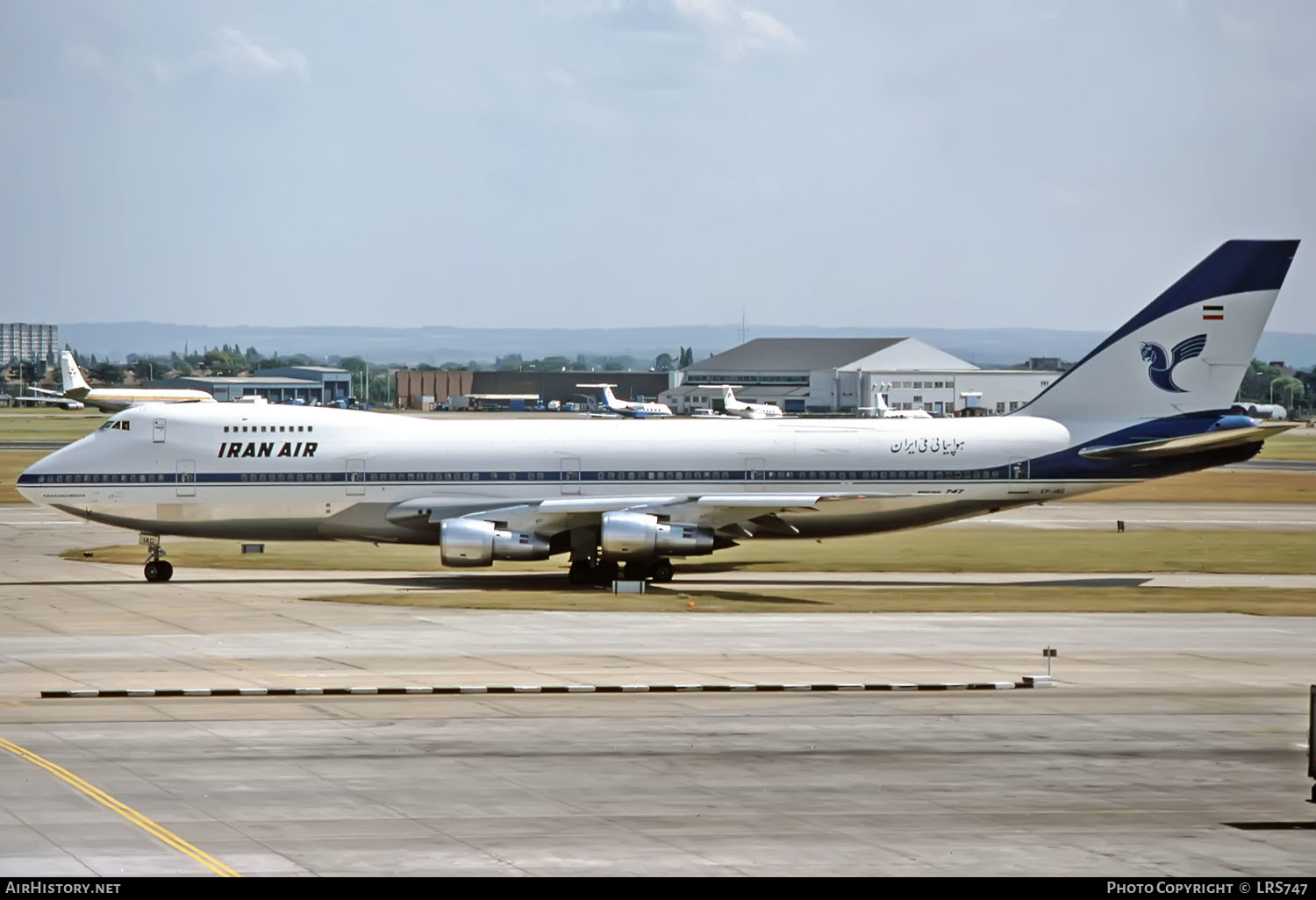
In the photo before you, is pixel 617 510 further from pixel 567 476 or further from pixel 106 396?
pixel 106 396

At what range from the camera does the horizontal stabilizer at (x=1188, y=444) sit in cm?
→ 4697

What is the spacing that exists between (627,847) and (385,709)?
9923 millimetres

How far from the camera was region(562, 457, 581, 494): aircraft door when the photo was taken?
47812 mm

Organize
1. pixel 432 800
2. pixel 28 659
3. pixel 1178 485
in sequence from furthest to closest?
pixel 1178 485 → pixel 28 659 → pixel 432 800

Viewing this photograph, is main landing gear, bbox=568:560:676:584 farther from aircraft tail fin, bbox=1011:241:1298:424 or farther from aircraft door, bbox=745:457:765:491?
aircraft tail fin, bbox=1011:241:1298:424

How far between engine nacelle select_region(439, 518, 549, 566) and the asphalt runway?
17.5 ft

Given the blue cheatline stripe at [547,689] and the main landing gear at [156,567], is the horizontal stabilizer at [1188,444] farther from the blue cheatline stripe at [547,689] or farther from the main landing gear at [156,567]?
the main landing gear at [156,567]

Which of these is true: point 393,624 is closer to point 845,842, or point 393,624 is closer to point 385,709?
point 385,709

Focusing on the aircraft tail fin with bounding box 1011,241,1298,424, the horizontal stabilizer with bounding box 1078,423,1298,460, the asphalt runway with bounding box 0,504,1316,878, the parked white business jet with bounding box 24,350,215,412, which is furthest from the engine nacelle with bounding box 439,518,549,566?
the parked white business jet with bounding box 24,350,215,412

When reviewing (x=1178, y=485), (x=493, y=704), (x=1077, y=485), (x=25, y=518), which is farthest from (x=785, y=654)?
(x=1178, y=485)

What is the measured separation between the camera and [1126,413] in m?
49.8

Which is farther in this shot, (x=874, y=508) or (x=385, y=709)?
(x=874, y=508)

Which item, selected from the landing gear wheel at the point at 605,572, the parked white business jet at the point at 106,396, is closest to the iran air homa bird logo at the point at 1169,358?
the landing gear wheel at the point at 605,572

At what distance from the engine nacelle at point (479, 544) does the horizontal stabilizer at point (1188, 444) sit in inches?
684
